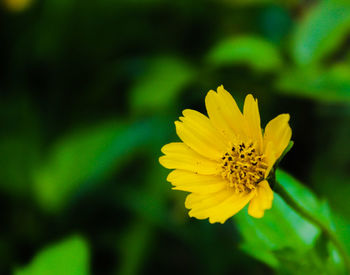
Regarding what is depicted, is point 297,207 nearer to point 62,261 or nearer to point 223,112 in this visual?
point 223,112

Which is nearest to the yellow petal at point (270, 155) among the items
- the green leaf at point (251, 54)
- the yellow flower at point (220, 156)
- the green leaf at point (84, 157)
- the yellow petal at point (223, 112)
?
the yellow flower at point (220, 156)

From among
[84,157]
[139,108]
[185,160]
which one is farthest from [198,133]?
[84,157]

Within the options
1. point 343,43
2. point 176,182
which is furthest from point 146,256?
point 343,43

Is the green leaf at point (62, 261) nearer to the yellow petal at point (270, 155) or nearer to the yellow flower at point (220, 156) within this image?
the yellow flower at point (220, 156)

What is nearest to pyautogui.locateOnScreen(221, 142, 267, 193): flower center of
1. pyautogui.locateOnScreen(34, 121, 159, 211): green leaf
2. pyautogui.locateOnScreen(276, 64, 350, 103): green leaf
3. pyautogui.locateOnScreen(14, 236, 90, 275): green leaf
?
pyautogui.locateOnScreen(14, 236, 90, 275): green leaf

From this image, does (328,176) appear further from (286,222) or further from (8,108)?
(8,108)
